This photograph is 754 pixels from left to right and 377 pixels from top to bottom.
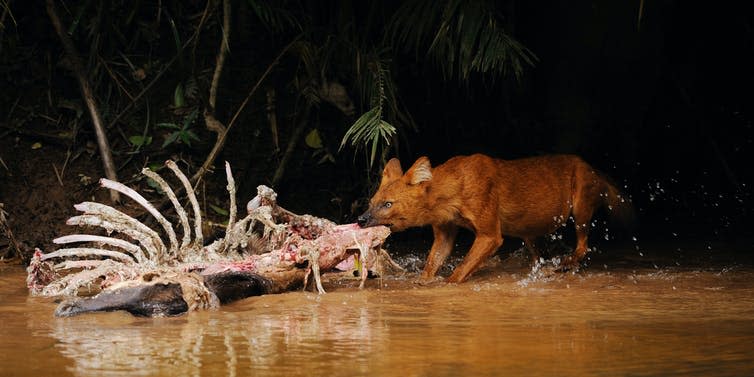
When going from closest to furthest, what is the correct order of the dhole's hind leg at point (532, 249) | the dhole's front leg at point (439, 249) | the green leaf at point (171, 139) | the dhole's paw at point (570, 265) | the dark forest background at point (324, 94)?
1. the dhole's front leg at point (439, 249)
2. the dhole's paw at point (570, 265)
3. the dhole's hind leg at point (532, 249)
4. the dark forest background at point (324, 94)
5. the green leaf at point (171, 139)

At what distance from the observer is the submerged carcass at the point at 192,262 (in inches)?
206

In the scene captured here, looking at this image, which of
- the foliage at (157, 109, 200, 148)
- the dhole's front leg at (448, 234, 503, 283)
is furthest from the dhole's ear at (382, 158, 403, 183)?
the foliage at (157, 109, 200, 148)

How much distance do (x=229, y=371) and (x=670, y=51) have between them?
6.35 m

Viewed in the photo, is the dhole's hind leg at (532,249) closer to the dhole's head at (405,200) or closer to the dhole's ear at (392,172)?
the dhole's head at (405,200)

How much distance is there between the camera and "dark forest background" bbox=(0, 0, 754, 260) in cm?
805

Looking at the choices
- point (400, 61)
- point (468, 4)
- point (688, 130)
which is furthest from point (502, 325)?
point (688, 130)

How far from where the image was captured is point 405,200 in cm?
676

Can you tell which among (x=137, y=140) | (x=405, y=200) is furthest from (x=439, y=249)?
(x=137, y=140)

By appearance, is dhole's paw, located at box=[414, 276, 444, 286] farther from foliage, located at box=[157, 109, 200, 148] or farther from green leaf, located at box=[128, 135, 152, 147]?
green leaf, located at box=[128, 135, 152, 147]

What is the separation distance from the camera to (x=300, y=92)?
8.49 meters

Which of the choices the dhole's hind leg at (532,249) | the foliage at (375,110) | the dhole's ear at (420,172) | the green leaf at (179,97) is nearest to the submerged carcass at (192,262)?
the dhole's ear at (420,172)

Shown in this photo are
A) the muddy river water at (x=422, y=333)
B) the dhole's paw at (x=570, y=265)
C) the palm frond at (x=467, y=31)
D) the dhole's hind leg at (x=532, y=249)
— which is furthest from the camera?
the dhole's hind leg at (x=532, y=249)

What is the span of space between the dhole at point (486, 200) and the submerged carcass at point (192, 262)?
38 centimetres

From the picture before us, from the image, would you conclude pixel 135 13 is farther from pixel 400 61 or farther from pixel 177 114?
pixel 400 61
